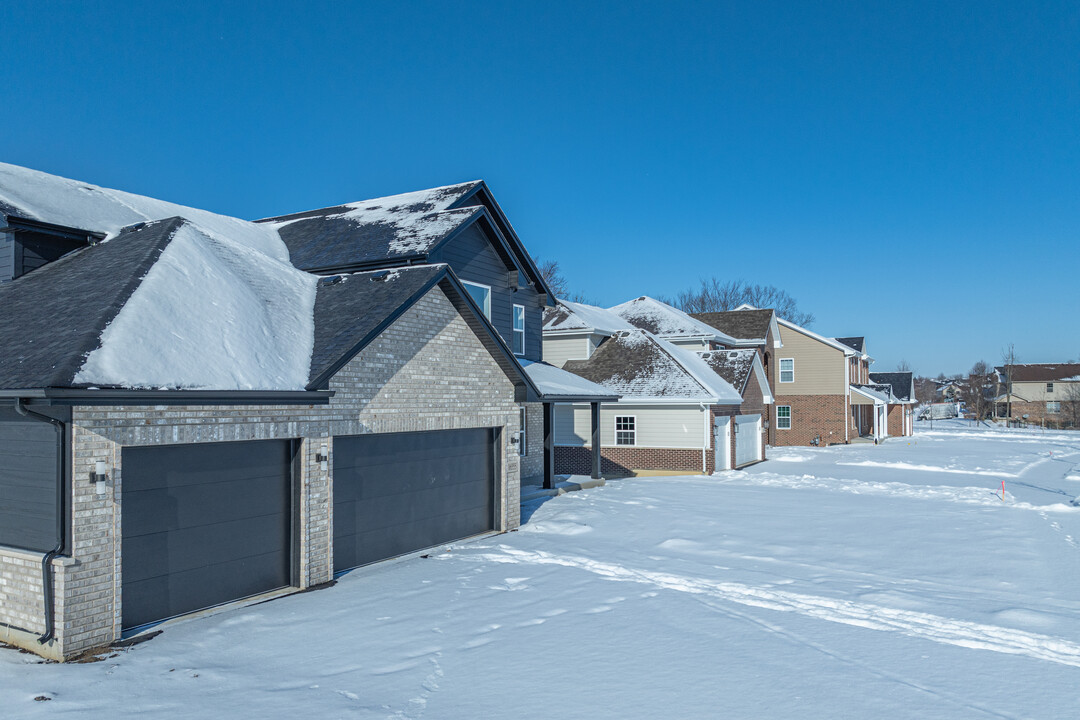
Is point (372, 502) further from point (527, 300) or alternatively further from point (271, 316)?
point (527, 300)

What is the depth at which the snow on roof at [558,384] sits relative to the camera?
20.2m

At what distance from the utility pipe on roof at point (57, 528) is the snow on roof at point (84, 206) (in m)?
5.87

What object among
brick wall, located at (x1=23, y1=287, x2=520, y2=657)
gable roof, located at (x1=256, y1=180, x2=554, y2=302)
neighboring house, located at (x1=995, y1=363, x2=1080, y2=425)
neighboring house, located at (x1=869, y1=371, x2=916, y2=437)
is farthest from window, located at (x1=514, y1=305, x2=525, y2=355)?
neighboring house, located at (x1=995, y1=363, x2=1080, y2=425)

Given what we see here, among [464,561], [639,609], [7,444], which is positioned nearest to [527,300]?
[464,561]

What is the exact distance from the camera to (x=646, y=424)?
1101 inches

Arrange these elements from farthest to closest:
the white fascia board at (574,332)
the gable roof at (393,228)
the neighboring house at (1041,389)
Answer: the neighboring house at (1041,389), the white fascia board at (574,332), the gable roof at (393,228)

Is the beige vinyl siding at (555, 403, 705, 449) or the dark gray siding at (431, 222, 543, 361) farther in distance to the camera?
the beige vinyl siding at (555, 403, 705, 449)

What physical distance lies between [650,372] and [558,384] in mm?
8058

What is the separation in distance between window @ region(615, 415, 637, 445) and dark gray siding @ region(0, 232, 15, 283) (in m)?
20.2

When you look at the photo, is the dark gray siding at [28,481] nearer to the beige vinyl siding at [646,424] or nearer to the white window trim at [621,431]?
the beige vinyl siding at [646,424]

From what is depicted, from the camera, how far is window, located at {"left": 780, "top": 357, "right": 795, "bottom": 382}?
45.9 meters

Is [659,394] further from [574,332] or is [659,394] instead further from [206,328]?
[206,328]

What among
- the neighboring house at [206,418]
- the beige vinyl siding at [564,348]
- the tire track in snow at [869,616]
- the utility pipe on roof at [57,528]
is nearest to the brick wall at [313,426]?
the neighboring house at [206,418]

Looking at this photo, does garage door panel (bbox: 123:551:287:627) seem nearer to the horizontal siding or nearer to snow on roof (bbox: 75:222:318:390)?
the horizontal siding
